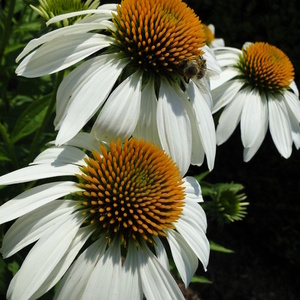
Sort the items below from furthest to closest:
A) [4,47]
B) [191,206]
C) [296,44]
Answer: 1. [296,44]
2. [4,47]
3. [191,206]

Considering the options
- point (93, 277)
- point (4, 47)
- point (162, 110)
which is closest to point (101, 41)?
point (162, 110)

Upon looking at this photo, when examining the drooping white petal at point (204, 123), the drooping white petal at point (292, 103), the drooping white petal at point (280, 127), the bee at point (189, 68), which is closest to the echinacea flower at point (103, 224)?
the drooping white petal at point (204, 123)

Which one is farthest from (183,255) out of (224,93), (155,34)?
(224,93)

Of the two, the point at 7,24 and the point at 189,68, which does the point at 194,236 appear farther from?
the point at 7,24

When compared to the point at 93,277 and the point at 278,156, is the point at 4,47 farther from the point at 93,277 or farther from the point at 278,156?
the point at 278,156

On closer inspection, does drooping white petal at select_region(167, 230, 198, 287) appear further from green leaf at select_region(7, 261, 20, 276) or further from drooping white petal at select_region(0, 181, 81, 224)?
green leaf at select_region(7, 261, 20, 276)

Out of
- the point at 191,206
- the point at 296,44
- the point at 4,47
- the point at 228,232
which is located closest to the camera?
the point at 191,206
